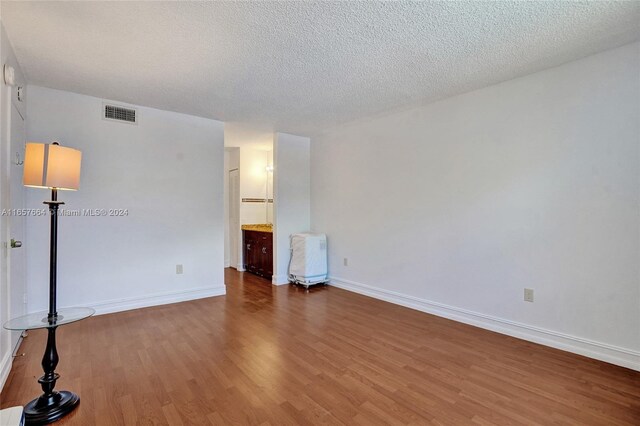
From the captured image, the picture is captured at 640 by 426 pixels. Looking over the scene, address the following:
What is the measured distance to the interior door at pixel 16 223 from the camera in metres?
2.39

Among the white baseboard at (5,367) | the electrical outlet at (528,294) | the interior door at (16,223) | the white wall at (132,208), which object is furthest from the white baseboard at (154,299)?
the electrical outlet at (528,294)

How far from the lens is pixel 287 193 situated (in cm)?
518

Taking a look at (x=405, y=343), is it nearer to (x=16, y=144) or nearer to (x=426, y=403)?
(x=426, y=403)

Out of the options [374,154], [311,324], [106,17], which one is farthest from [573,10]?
[311,324]

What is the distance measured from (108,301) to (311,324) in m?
2.38

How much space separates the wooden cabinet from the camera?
529cm

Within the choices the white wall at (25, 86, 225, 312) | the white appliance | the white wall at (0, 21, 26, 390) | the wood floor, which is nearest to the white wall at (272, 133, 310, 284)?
the white appliance

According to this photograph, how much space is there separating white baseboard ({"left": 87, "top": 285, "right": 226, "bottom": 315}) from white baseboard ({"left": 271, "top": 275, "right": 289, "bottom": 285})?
881mm

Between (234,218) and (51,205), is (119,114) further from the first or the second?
(234,218)

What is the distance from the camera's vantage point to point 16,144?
8.39ft

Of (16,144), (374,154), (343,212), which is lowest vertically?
(343,212)

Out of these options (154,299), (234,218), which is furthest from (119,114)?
(234,218)

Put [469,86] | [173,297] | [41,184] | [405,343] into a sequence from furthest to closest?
[173,297]
[469,86]
[405,343]
[41,184]

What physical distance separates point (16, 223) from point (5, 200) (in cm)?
49
